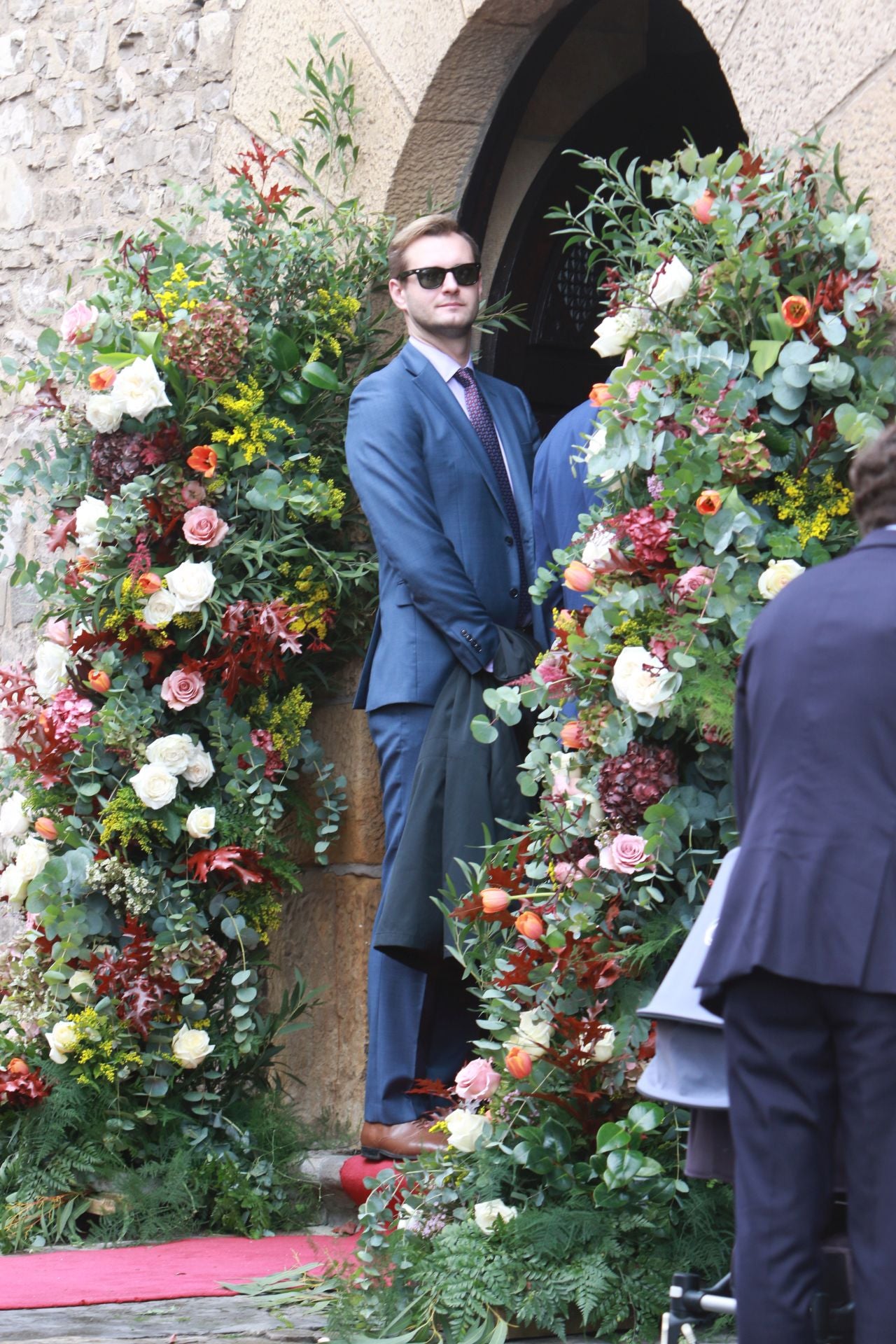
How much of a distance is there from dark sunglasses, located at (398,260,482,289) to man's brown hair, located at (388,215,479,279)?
46 millimetres

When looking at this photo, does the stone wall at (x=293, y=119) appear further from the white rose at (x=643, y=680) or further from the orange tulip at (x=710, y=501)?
the white rose at (x=643, y=680)

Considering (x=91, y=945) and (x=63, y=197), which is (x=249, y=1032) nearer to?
(x=91, y=945)

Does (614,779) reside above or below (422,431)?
below

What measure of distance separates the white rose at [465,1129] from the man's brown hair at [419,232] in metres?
1.98

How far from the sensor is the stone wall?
174 inches

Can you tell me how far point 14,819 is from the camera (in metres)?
4.36

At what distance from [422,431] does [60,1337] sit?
2.04 metres

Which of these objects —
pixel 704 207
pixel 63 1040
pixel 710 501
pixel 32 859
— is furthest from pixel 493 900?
pixel 32 859

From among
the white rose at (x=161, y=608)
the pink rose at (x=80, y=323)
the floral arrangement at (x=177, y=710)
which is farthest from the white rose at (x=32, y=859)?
the pink rose at (x=80, y=323)

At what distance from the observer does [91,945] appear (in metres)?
4.27

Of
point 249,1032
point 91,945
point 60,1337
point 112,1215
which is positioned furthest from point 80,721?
point 60,1337

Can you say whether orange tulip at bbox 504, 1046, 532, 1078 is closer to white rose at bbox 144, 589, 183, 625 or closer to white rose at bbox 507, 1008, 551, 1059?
white rose at bbox 507, 1008, 551, 1059

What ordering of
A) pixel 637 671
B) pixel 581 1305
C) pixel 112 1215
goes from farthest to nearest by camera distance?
pixel 112 1215
pixel 637 671
pixel 581 1305

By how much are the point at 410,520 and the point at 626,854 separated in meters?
1.23
